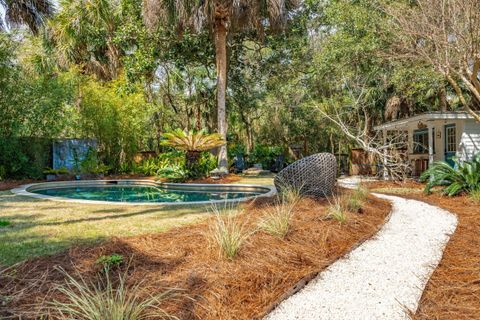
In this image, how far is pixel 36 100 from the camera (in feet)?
40.7

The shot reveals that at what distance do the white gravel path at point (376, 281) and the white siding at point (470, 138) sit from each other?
27.8 feet

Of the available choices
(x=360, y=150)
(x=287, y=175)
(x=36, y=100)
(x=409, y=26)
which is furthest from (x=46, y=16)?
(x=360, y=150)

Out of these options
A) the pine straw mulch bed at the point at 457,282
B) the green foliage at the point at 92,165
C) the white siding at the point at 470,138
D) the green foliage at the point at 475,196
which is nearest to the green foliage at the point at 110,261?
the pine straw mulch bed at the point at 457,282

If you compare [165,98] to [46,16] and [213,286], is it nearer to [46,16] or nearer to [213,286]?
[46,16]

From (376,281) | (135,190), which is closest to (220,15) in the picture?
(135,190)

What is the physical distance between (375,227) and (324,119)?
1601 centimetres

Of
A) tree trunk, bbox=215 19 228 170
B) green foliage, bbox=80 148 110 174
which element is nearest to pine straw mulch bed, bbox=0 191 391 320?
tree trunk, bbox=215 19 228 170

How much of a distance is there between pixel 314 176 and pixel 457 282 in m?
3.61

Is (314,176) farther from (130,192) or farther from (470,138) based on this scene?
(470,138)

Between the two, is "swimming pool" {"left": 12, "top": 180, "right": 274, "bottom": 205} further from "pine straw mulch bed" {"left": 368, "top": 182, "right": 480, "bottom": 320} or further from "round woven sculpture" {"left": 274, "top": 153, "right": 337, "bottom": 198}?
"pine straw mulch bed" {"left": 368, "top": 182, "right": 480, "bottom": 320}

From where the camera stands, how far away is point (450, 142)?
13.4m

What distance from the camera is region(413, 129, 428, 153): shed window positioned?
14.6 metres

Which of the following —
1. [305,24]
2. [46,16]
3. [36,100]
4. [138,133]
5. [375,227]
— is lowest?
[375,227]

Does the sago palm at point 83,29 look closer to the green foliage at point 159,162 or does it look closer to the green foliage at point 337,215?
the green foliage at point 159,162
